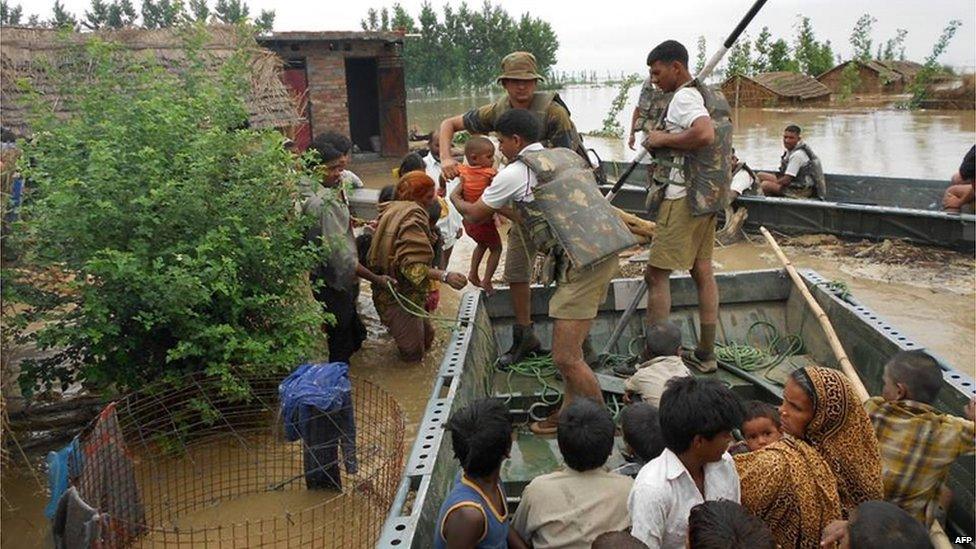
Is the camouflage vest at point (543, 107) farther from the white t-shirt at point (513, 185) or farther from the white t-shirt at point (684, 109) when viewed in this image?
the white t-shirt at point (513, 185)

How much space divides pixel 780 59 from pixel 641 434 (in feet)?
109

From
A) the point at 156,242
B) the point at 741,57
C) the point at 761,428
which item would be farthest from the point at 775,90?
the point at 761,428

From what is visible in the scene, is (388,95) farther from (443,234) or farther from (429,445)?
(429,445)

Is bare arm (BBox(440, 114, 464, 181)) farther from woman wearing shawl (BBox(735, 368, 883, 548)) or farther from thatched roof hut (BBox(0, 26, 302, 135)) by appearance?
thatched roof hut (BBox(0, 26, 302, 135))

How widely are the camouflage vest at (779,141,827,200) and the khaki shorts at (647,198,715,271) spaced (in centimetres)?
569

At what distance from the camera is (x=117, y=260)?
3.70m

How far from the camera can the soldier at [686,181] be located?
3898 millimetres

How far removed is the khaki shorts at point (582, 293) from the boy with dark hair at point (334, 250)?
1669 mm

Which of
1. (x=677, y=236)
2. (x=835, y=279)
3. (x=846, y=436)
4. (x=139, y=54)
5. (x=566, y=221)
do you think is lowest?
(x=835, y=279)

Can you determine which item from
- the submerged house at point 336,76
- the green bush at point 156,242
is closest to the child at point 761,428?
the green bush at point 156,242

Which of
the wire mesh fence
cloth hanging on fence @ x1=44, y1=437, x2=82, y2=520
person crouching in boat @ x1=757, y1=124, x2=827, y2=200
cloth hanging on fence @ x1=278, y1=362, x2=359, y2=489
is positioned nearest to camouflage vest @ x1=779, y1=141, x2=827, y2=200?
person crouching in boat @ x1=757, y1=124, x2=827, y2=200

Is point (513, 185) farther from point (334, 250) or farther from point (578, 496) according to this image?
point (334, 250)

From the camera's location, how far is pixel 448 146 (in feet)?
15.6

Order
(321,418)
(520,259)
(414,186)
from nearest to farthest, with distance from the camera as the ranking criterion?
(321,418) < (520,259) < (414,186)
